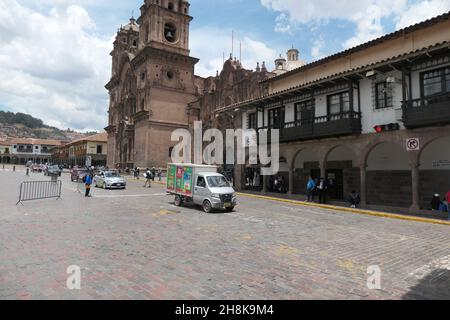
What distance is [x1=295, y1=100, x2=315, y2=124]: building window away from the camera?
66.9ft

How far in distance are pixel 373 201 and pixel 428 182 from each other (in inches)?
134

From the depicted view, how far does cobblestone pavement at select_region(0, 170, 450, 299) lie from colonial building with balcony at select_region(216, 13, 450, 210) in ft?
17.1

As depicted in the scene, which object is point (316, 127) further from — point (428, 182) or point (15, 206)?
point (15, 206)

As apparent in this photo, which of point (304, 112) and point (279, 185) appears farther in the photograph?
point (279, 185)

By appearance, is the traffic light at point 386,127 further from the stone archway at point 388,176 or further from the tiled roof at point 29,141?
the tiled roof at point 29,141

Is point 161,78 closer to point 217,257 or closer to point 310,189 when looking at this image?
point 310,189

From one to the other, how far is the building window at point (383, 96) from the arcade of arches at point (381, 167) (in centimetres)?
180

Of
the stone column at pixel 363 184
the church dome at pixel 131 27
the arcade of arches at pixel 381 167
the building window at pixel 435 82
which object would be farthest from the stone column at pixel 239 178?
the church dome at pixel 131 27

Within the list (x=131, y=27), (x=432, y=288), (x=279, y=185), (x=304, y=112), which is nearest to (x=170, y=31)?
(x=131, y=27)

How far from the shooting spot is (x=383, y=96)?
55.5ft

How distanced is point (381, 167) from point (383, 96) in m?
4.47

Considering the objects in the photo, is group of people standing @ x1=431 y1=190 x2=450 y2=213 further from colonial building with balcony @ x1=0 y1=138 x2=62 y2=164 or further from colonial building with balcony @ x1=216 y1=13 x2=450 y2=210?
colonial building with balcony @ x1=0 y1=138 x2=62 y2=164

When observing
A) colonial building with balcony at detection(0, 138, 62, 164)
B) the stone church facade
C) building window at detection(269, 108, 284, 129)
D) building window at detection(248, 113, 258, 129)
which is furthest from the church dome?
colonial building with balcony at detection(0, 138, 62, 164)

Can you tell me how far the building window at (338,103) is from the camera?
18688 mm
